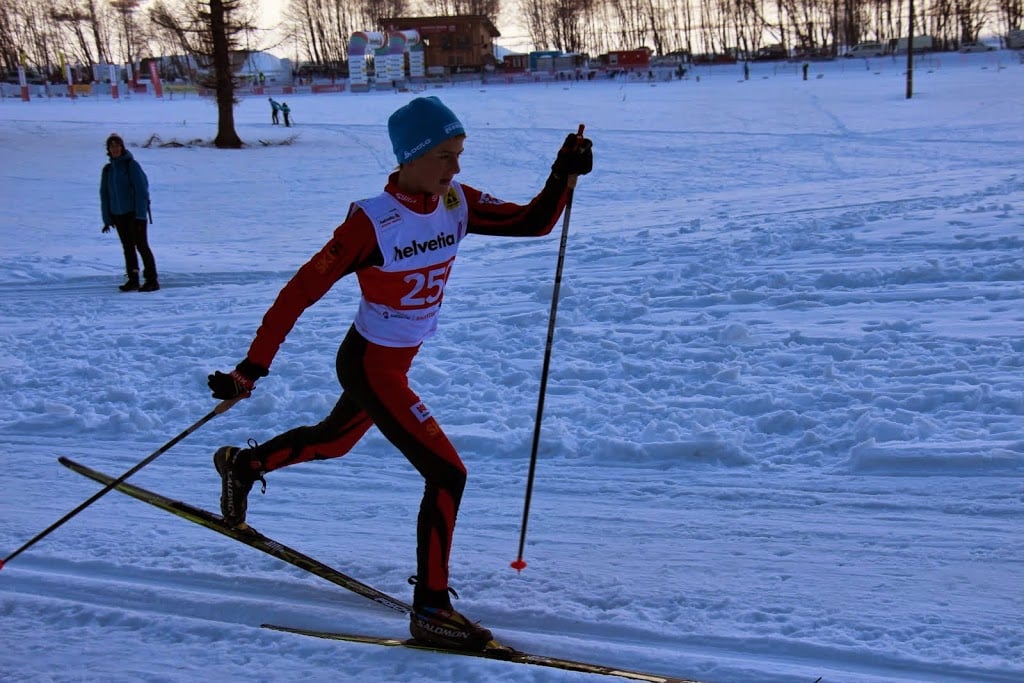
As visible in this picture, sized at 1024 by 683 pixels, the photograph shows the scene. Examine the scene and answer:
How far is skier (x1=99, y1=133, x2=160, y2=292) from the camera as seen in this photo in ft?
32.2

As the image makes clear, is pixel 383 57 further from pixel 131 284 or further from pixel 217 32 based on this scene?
pixel 131 284

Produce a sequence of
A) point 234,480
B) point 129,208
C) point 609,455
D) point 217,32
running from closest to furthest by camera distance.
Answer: point 234,480, point 609,455, point 129,208, point 217,32

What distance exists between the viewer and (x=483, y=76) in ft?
188

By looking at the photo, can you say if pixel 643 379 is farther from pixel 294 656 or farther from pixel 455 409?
pixel 294 656

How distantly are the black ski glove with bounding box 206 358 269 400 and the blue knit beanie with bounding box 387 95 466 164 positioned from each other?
88 centimetres

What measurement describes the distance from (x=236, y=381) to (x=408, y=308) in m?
0.65

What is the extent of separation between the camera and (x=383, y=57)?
179 feet

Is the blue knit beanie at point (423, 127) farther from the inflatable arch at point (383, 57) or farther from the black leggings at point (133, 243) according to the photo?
the inflatable arch at point (383, 57)

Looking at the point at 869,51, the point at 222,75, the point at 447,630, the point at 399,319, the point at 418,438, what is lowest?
the point at 447,630

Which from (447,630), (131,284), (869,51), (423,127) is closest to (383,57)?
(869,51)

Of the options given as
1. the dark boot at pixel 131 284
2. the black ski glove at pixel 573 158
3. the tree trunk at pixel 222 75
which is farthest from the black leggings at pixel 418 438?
the tree trunk at pixel 222 75

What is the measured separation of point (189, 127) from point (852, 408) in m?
31.9

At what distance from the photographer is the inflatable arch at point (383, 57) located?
53719 mm

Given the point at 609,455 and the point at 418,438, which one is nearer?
the point at 418,438
